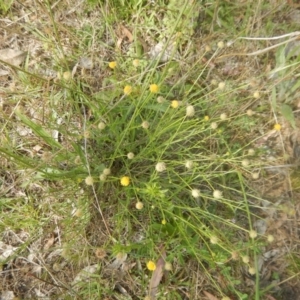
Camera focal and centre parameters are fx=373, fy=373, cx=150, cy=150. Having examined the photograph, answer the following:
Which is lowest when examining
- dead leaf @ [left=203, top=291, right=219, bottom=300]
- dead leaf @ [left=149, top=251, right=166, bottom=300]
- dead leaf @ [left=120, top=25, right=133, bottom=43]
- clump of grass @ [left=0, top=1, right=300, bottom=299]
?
dead leaf @ [left=203, top=291, right=219, bottom=300]

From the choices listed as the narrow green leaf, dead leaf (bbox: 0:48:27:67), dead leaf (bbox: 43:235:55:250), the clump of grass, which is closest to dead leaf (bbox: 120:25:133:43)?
the clump of grass

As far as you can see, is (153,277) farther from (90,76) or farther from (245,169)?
(90,76)

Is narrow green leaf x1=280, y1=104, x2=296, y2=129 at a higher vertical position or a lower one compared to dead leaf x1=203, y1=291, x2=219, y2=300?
higher

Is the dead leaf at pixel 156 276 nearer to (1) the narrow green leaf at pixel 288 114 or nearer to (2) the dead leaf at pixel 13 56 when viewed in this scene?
(1) the narrow green leaf at pixel 288 114

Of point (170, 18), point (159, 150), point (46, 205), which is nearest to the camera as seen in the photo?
point (159, 150)

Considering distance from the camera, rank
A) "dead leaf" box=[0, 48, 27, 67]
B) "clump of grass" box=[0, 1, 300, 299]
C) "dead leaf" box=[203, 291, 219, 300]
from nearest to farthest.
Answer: "clump of grass" box=[0, 1, 300, 299], "dead leaf" box=[203, 291, 219, 300], "dead leaf" box=[0, 48, 27, 67]

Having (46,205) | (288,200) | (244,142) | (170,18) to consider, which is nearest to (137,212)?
(46,205)

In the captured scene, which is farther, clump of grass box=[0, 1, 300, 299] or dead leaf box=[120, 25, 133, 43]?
dead leaf box=[120, 25, 133, 43]

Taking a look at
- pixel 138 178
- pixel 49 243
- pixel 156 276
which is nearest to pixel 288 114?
pixel 138 178

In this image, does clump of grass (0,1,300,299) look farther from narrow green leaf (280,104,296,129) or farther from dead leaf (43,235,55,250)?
narrow green leaf (280,104,296,129)
